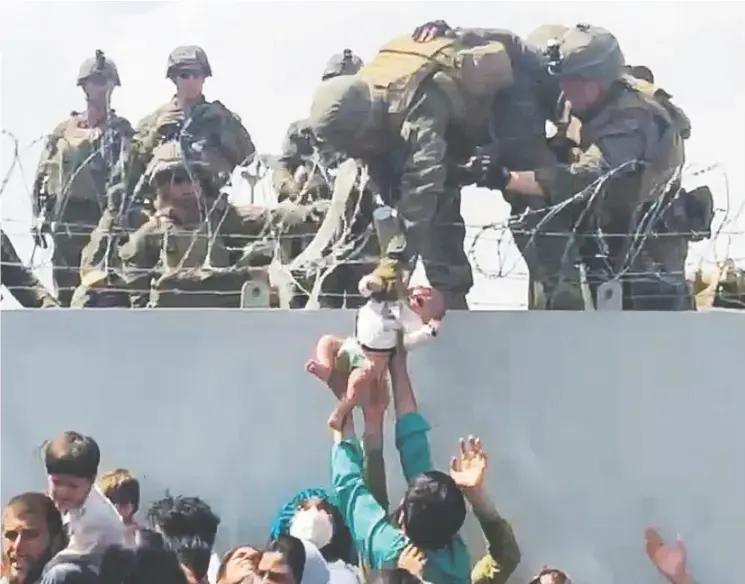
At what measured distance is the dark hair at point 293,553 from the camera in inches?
140

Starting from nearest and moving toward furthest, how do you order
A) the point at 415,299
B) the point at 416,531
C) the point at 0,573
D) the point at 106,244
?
the point at 416,531 < the point at 0,573 < the point at 415,299 < the point at 106,244

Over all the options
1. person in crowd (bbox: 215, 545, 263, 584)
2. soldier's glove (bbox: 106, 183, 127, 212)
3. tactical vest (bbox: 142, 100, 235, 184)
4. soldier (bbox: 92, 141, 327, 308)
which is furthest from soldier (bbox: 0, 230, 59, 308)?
person in crowd (bbox: 215, 545, 263, 584)

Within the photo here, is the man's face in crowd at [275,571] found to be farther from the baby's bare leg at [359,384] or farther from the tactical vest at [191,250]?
the tactical vest at [191,250]

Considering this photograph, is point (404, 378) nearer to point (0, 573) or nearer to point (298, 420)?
point (298, 420)

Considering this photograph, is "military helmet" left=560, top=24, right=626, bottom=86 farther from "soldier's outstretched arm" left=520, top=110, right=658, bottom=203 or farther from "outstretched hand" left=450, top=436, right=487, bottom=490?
"outstretched hand" left=450, top=436, right=487, bottom=490

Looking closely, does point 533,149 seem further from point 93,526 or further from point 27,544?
point 27,544

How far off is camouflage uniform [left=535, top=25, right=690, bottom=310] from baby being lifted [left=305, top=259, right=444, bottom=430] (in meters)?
0.84

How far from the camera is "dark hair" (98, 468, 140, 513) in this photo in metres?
4.39

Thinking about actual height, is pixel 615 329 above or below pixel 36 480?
above

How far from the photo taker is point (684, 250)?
5.29m

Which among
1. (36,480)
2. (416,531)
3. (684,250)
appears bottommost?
(36,480)

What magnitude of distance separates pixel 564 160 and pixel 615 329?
0.90m

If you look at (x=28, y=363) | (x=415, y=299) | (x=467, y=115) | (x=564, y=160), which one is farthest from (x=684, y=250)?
(x=28, y=363)

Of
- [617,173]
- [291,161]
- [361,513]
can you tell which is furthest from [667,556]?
[291,161]
